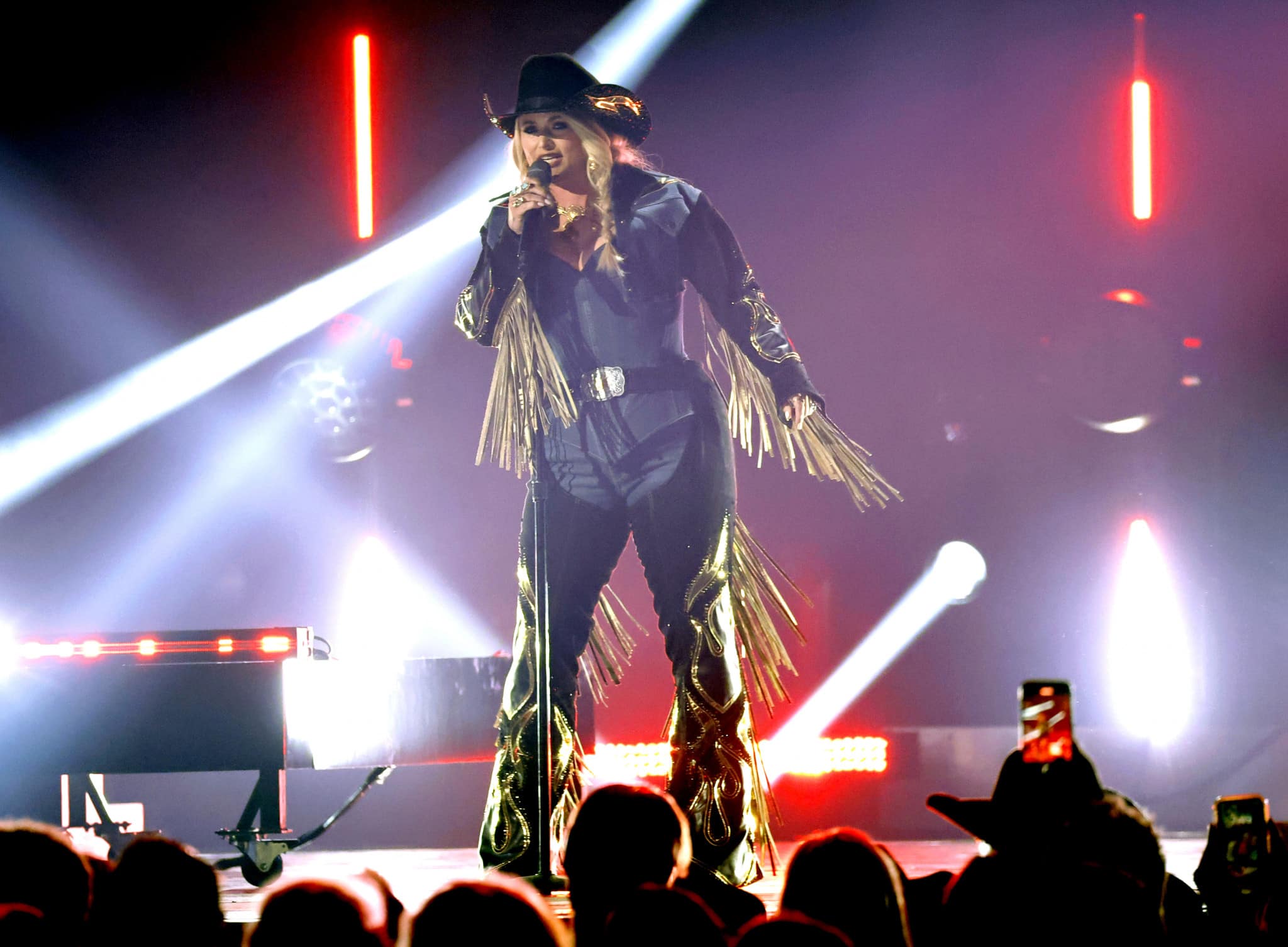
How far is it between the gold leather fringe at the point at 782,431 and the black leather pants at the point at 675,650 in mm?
273

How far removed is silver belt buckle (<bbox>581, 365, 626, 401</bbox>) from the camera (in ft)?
12.0

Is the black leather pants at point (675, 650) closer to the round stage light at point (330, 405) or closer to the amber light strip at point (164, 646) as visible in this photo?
the amber light strip at point (164, 646)

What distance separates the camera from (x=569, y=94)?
373 centimetres

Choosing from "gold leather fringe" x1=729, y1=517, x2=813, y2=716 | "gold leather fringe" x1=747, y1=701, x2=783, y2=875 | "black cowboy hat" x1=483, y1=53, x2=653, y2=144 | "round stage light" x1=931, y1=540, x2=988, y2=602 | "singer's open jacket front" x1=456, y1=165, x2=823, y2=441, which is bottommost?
"gold leather fringe" x1=747, y1=701, x2=783, y2=875

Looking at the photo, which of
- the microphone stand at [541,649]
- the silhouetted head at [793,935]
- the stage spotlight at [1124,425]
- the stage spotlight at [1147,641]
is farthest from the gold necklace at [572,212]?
the stage spotlight at [1147,641]

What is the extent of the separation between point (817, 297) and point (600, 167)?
408 cm

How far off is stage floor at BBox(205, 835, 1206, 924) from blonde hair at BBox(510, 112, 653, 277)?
5.29 ft

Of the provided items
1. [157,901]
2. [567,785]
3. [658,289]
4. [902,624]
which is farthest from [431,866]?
[157,901]

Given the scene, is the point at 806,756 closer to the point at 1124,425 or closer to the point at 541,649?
the point at 1124,425

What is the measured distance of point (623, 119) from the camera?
383 cm

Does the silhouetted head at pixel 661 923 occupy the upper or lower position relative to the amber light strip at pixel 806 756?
upper

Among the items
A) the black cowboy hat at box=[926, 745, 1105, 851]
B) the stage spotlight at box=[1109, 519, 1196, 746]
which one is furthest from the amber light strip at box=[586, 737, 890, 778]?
the black cowboy hat at box=[926, 745, 1105, 851]

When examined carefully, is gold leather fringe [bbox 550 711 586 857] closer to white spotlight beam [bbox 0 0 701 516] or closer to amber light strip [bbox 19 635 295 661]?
amber light strip [bbox 19 635 295 661]

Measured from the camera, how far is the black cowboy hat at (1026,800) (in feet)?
6.50
